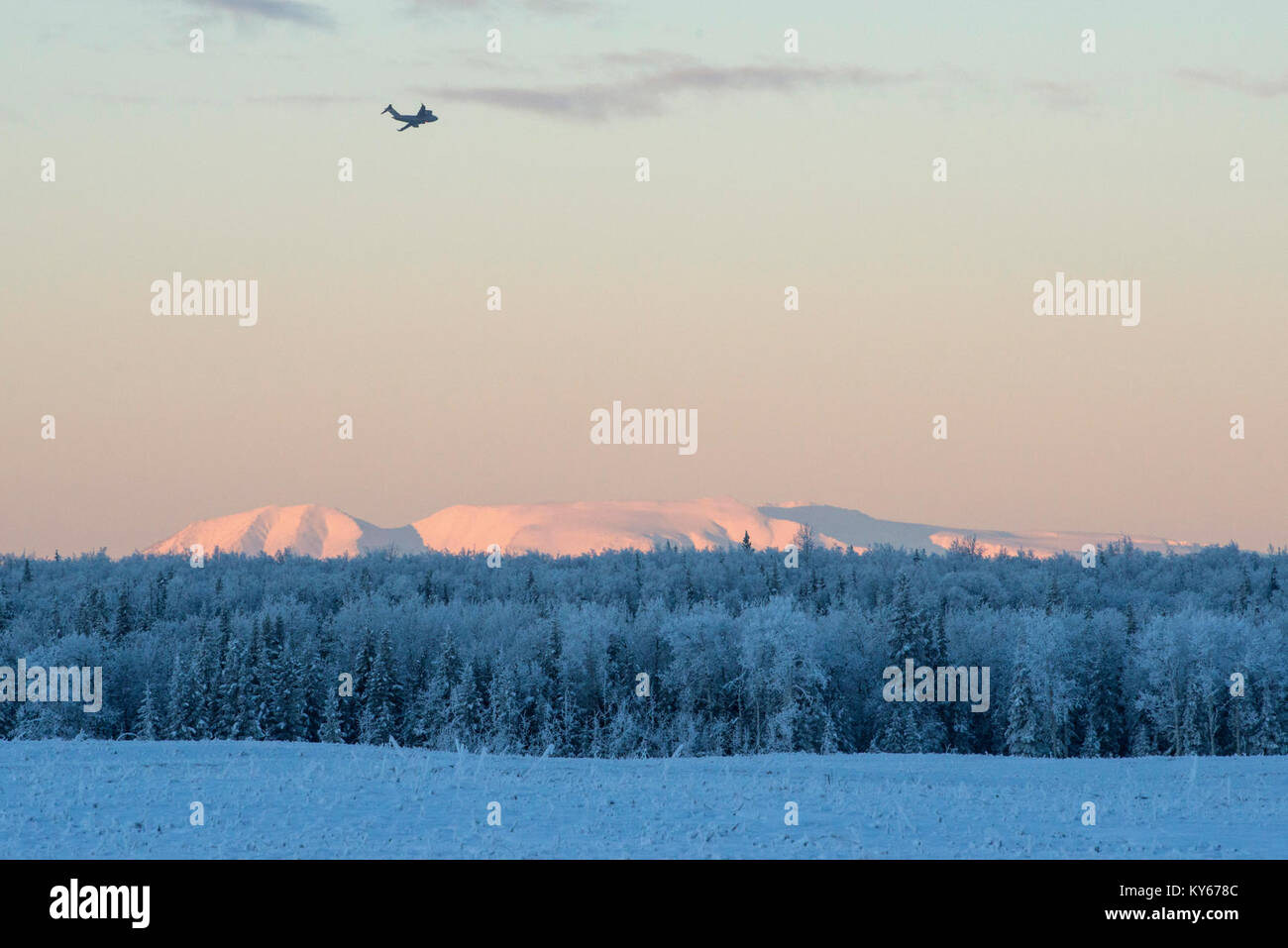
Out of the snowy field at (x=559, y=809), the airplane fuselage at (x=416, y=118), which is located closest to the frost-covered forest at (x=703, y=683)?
the airplane fuselage at (x=416, y=118)

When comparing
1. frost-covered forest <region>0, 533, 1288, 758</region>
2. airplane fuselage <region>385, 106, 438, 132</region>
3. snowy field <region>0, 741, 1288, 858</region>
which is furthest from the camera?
frost-covered forest <region>0, 533, 1288, 758</region>

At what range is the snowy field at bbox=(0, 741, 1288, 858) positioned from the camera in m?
21.5

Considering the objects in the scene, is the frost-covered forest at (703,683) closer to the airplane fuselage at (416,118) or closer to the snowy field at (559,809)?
the airplane fuselage at (416,118)

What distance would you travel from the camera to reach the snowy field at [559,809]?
846 inches

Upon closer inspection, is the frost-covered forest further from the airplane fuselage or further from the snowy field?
the snowy field

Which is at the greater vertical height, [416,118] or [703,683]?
[416,118]

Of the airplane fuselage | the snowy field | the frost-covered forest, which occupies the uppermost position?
the airplane fuselage

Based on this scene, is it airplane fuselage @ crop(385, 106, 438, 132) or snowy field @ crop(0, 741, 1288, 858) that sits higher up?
airplane fuselage @ crop(385, 106, 438, 132)

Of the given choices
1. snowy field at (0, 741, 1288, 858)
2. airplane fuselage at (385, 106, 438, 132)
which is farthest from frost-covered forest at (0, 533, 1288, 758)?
snowy field at (0, 741, 1288, 858)

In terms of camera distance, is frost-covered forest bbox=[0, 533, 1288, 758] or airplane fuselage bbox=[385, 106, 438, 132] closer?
airplane fuselage bbox=[385, 106, 438, 132]

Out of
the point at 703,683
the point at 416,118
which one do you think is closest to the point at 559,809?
the point at 416,118

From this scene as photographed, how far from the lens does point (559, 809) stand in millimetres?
24750

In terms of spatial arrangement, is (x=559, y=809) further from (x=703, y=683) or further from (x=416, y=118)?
(x=703, y=683)
